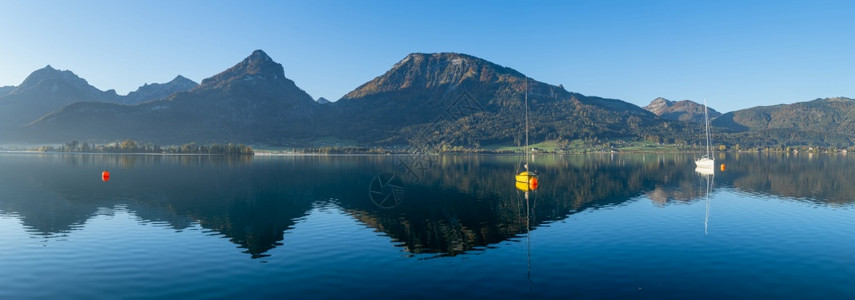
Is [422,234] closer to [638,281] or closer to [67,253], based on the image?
[638,281]

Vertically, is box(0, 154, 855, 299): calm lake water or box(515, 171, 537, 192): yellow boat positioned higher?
box(515, 171, 537, 192): yellow boat

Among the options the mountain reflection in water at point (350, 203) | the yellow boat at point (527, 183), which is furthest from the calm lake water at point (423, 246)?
the yellow boat at point (527, 183)

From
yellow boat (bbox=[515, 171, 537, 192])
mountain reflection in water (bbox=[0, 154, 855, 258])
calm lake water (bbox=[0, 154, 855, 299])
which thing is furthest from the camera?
yellow boat (bbox=[515, 171, 537, 192])

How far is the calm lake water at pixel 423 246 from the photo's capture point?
1119 inches

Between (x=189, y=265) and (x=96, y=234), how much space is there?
1941 centimetres

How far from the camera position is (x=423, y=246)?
40.7 meters

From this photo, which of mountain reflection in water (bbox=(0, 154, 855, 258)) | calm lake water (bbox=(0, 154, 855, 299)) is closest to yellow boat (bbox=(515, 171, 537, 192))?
mountain reflection in water (bbox=(0, 154, 855, 258))

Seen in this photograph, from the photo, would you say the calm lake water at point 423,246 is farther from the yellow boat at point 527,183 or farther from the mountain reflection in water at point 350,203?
the yellow boat at point 527,183

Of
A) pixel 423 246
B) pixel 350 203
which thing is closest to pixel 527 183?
pixel 350 203

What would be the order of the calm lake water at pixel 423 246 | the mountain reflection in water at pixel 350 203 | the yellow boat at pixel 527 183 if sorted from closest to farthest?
the calm lake water at pixel 423 246 → the mountain reflection in water at pixel 350 203 → the yellow boat at pixel 527 183

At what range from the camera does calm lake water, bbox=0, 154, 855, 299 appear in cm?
2842

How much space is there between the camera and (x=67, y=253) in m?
37.1

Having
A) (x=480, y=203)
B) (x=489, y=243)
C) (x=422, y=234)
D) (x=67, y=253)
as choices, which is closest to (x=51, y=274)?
(x=67, y=253)

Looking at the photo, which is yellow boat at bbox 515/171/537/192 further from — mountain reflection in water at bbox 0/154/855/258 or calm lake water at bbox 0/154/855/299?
calm lake water at bbox 0/154/855/299
